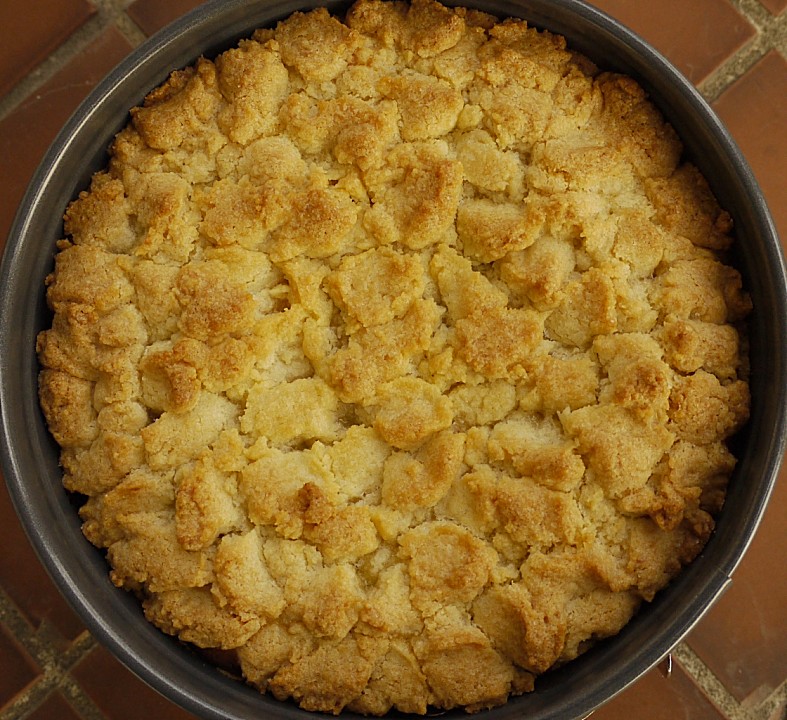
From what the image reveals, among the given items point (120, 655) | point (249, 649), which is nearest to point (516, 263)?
point (249, 649)

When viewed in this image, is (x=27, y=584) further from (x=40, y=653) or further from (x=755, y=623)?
(x=755, y=623)

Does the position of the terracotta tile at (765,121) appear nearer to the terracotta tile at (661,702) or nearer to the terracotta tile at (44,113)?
the terracotta tile at (661,702)

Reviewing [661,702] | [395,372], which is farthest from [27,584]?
[661,702]

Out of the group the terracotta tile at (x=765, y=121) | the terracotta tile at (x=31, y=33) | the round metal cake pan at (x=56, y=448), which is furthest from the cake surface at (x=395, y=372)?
the terracotta tile at (x=31, y=33)

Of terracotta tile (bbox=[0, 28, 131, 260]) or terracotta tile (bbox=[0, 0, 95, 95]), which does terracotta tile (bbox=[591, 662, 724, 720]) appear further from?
terracotta tile (bbox=[0, 0, 95, 95])

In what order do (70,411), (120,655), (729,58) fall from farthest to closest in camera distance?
(729,58), (70,411), (120,655)

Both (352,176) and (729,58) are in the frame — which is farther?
(729,58)

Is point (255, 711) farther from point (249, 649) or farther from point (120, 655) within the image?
point (120, 655)

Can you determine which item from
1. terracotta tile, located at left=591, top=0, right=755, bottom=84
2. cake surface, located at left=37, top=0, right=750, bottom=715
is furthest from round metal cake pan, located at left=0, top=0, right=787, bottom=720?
terracotta tile, located at left=591, top=0, right=755, bottom=84
